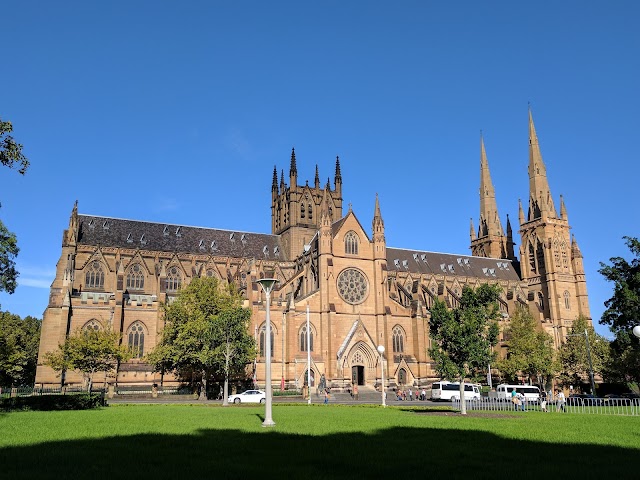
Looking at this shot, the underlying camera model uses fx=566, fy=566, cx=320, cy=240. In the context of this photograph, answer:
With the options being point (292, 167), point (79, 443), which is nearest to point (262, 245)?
point (292, 167)

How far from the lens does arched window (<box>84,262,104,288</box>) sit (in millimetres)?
68812

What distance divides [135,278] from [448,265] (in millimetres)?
50339

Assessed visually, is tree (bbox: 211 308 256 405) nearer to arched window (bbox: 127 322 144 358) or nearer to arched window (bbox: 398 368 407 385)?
arched window (bbox: 127 322 144 358)

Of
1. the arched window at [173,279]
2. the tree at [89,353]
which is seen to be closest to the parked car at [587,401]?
the tree at [89,353]

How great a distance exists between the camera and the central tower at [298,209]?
82.5 metres

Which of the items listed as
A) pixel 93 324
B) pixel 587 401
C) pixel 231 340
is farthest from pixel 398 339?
pixel 93 324

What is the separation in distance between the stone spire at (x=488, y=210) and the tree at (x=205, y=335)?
221 feet

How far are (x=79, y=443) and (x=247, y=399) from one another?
104ft

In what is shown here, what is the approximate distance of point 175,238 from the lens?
77.9 metres

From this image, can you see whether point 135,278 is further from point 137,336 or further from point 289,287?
point 289,287

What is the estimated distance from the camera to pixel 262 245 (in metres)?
82.8

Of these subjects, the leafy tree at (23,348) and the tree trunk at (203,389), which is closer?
the tree trunk at (203,389)

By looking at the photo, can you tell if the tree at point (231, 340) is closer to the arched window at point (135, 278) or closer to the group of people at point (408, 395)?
the group of people at point (408, 395)

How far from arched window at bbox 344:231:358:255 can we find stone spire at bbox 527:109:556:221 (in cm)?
4330
